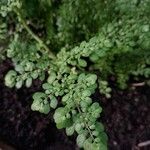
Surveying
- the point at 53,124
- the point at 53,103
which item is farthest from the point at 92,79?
the point at 53,124

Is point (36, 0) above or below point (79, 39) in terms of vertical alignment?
above

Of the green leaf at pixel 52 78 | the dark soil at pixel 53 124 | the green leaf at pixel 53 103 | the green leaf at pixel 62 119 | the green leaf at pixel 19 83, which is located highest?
the green leaf at pixel 19 83

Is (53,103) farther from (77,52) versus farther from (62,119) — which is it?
(77,52)

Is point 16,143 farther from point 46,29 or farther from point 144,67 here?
point 144,67

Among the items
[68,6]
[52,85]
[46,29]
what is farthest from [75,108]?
[46,29]

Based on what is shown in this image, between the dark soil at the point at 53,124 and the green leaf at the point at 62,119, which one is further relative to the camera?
the dark soil at the point at 53,124

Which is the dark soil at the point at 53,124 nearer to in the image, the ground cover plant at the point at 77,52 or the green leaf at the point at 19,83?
the ground cover plant at the point at 77,52

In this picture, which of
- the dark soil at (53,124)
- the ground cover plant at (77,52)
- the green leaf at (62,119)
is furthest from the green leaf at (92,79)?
the dark soil at (53,124)
